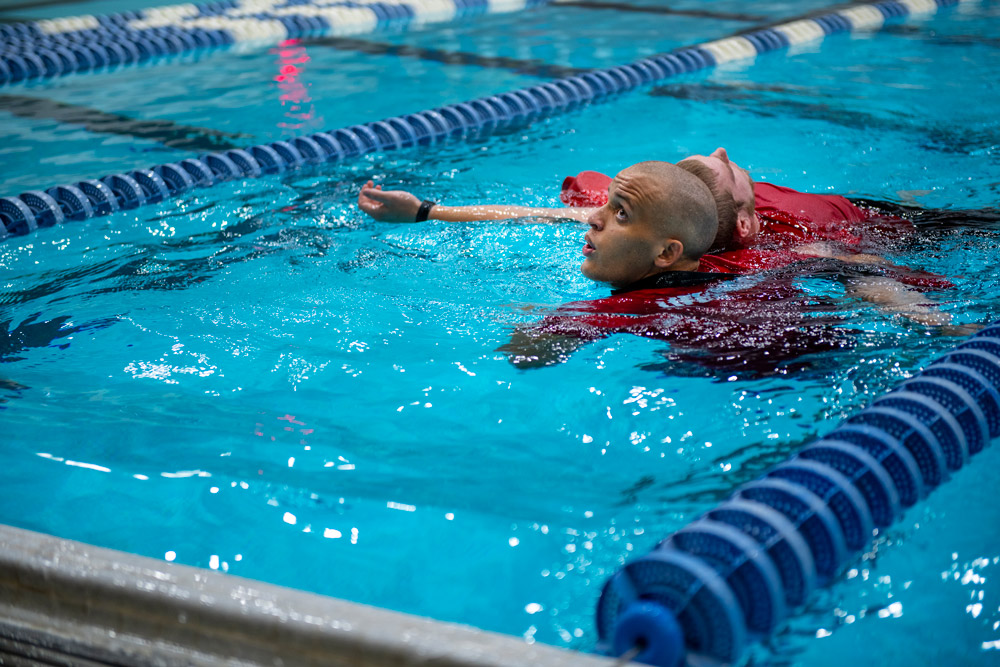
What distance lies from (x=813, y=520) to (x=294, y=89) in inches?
256

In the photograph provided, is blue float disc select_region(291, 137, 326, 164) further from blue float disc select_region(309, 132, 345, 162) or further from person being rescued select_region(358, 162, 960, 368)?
person being rescued select_region(358, 162, 960, 368)

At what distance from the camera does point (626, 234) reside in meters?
3.07

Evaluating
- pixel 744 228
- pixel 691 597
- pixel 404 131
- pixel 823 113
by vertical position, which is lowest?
pixel 691 597

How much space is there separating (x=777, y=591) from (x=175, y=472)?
62.7 inches

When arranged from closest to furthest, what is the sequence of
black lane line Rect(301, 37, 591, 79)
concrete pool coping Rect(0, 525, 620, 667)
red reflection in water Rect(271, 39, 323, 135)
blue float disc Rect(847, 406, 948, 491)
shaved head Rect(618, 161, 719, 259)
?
concrete pool coping Rect(0, 525, 620, 667) → blue float disc Rect(847, 406, 948, 491) → shaved head Rect(618, 161, 719, 259) → red reflection in water Rect(271, 39, 323, 135) → black lane line Rect(301, 37, 591, 79)

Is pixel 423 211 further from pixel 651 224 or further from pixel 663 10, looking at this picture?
pixel 663 10

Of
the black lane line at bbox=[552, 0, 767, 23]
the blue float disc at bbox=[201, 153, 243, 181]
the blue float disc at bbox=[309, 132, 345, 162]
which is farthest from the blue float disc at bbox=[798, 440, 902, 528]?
the black lane line at bbox=[552, 0, 767, 23]

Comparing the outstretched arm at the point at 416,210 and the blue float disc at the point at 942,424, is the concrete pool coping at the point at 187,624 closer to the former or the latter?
the blue float disc at the point at 942,424

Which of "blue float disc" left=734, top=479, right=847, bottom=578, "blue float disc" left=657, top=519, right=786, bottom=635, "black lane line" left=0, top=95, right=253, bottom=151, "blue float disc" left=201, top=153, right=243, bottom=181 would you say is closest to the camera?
"blue float disc" left=657, top=519, right=786, bottom=635

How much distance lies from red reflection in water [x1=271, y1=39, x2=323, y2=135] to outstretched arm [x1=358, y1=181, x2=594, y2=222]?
7.68 ft

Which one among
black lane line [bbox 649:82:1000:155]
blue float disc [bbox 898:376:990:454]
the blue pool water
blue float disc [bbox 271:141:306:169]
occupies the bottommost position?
the blue pool water

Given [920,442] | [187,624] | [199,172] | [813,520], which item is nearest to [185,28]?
[199,172]

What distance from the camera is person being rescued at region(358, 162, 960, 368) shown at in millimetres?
2883

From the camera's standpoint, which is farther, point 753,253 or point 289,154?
point 289,154
